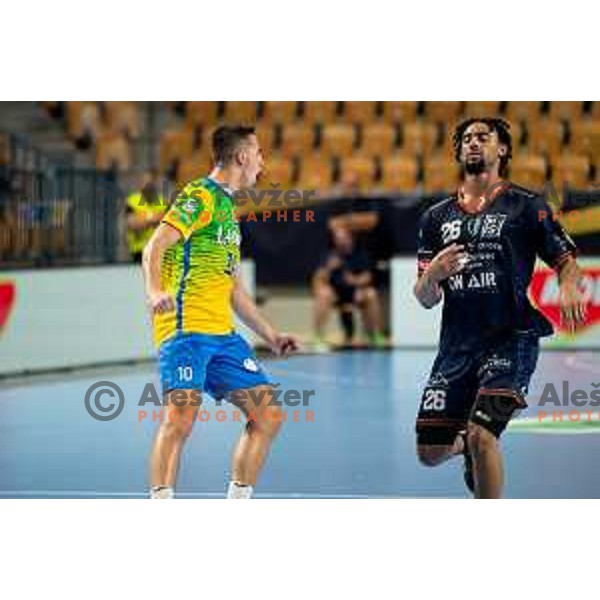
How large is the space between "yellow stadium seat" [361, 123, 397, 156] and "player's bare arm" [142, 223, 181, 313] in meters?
7.32

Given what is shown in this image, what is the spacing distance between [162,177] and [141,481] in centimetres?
551

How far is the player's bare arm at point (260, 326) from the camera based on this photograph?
25.7 ft

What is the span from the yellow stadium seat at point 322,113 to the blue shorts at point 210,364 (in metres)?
6.62

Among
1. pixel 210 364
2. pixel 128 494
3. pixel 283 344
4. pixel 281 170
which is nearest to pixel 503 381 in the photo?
pixel 283 344

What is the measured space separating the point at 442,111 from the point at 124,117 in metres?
3.00

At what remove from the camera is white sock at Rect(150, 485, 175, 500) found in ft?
26.5

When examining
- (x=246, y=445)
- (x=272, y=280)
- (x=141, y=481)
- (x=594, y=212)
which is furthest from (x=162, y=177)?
(x=246, y=445)

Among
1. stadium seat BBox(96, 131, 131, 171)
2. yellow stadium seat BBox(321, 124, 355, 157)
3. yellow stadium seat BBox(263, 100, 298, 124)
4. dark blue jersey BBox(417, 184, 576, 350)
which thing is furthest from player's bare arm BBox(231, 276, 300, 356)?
yellow stadium seat BBox(321, 124, 355, 157)

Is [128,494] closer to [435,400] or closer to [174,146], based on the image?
[435,400]

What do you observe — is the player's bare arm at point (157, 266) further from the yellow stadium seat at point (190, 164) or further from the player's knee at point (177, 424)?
the yellow stadium seat at point (190, 164)

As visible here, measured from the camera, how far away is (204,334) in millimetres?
7973

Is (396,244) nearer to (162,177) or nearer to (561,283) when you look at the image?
(162,177)

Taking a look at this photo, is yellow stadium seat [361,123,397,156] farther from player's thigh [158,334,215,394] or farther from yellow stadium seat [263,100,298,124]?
player's thigh [158,334,215,394]

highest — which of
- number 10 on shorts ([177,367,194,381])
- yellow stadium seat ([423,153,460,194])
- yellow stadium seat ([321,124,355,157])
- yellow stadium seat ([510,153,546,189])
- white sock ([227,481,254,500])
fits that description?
yellow stadium seat ([321,124,355,157])
